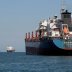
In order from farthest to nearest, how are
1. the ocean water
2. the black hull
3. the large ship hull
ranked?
the black hull → the large ship hull → the ocean water

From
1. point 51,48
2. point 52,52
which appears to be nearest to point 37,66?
point 51,48

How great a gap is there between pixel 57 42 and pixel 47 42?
221 inches

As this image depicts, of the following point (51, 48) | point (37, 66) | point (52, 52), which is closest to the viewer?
point (37, 66)

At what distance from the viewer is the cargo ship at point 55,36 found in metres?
118

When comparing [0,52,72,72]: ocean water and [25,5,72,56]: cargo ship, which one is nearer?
[0,52,72,72]: ocean water

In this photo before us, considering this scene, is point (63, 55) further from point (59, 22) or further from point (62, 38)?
point (59, 22)

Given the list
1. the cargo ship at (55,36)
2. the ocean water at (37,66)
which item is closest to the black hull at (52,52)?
the cargo ship at (55,36)

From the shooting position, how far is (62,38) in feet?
390

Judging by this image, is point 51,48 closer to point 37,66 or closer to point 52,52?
point 52,52

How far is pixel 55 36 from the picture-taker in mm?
122500

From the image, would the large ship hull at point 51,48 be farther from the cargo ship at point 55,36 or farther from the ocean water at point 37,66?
the ocean water at point 37,66

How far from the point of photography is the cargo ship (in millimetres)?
117938

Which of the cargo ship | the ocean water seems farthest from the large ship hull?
the ocean water

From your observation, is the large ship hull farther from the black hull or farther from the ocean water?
the ocean water
